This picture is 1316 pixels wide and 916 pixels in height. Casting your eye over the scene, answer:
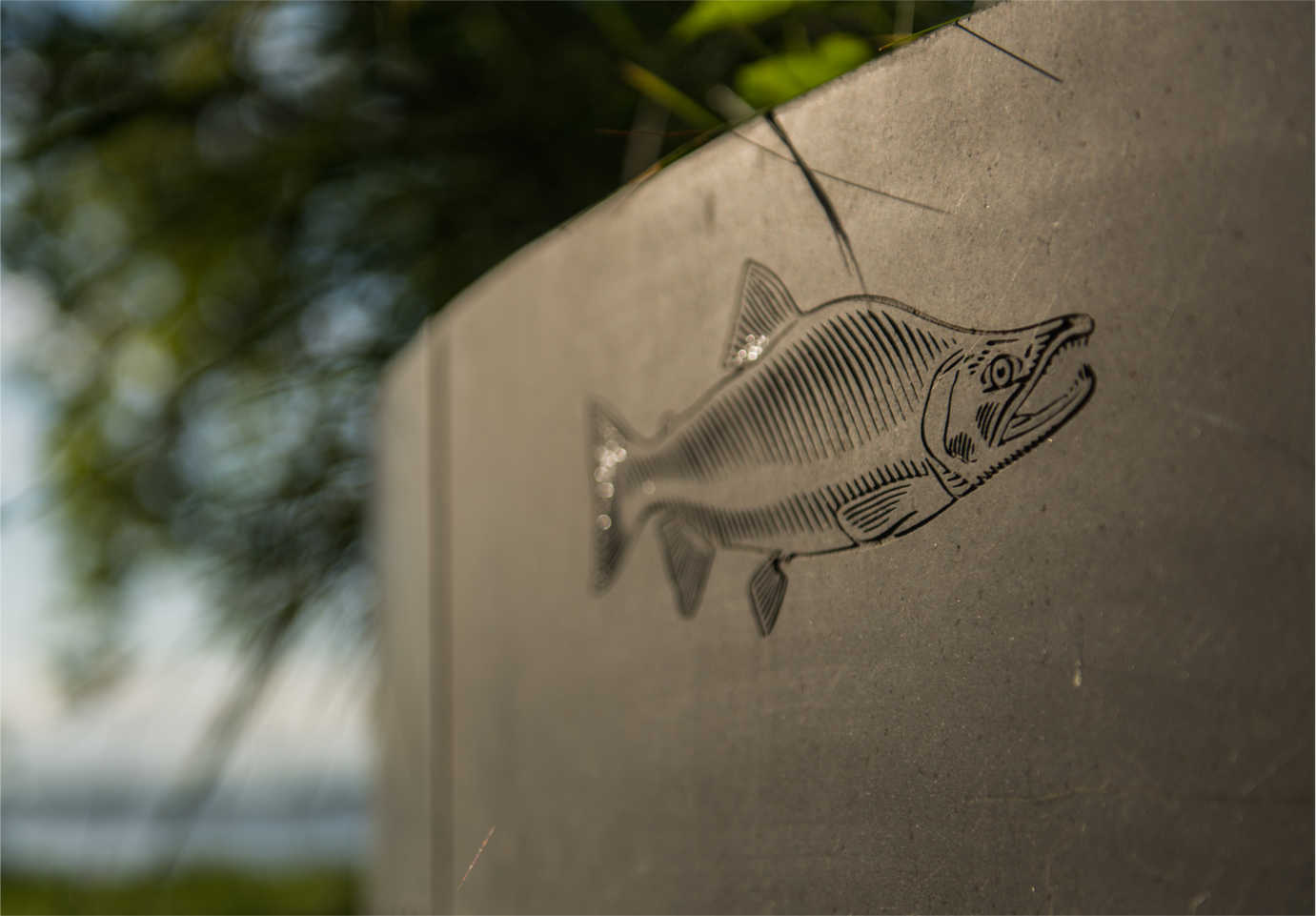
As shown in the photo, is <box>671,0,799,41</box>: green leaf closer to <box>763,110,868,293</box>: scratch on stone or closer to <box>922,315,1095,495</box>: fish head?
<box>763,110,868,293</box>: scratch on stone

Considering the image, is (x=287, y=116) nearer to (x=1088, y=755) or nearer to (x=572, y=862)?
(x=572, y=862)

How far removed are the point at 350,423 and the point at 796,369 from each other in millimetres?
3736

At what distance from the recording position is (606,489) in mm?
1769

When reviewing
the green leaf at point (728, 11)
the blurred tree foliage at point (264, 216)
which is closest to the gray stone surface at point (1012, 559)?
the green leaf at point (728, 11)

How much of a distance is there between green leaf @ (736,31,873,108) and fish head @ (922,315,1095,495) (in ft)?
1.93

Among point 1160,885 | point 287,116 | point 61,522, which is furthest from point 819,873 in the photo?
point 61,522

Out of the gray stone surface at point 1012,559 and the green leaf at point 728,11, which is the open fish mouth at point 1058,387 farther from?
the green leaf at point 728,11

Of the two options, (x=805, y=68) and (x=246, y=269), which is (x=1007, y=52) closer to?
(x=805, y=68)

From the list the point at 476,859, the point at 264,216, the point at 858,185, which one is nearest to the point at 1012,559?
the point at 858,185

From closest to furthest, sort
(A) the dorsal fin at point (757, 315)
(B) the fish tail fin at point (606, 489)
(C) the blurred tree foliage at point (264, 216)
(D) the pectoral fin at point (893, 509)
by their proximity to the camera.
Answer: (D) the pectoral fin at point (893, 509) → (A) the dorsal fin at point (757, 315) → (B) the fish tail fin at point (606, 489) → (C) the blurred tree foliage at point (264, 216)

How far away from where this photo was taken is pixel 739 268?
150 centimetres

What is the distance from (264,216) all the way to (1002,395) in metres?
3.84

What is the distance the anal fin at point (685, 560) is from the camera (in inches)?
60.4

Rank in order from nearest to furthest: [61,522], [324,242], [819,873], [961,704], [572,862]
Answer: [961,704] < [819,873] < [572,862] < [324,242] < [61,522]
